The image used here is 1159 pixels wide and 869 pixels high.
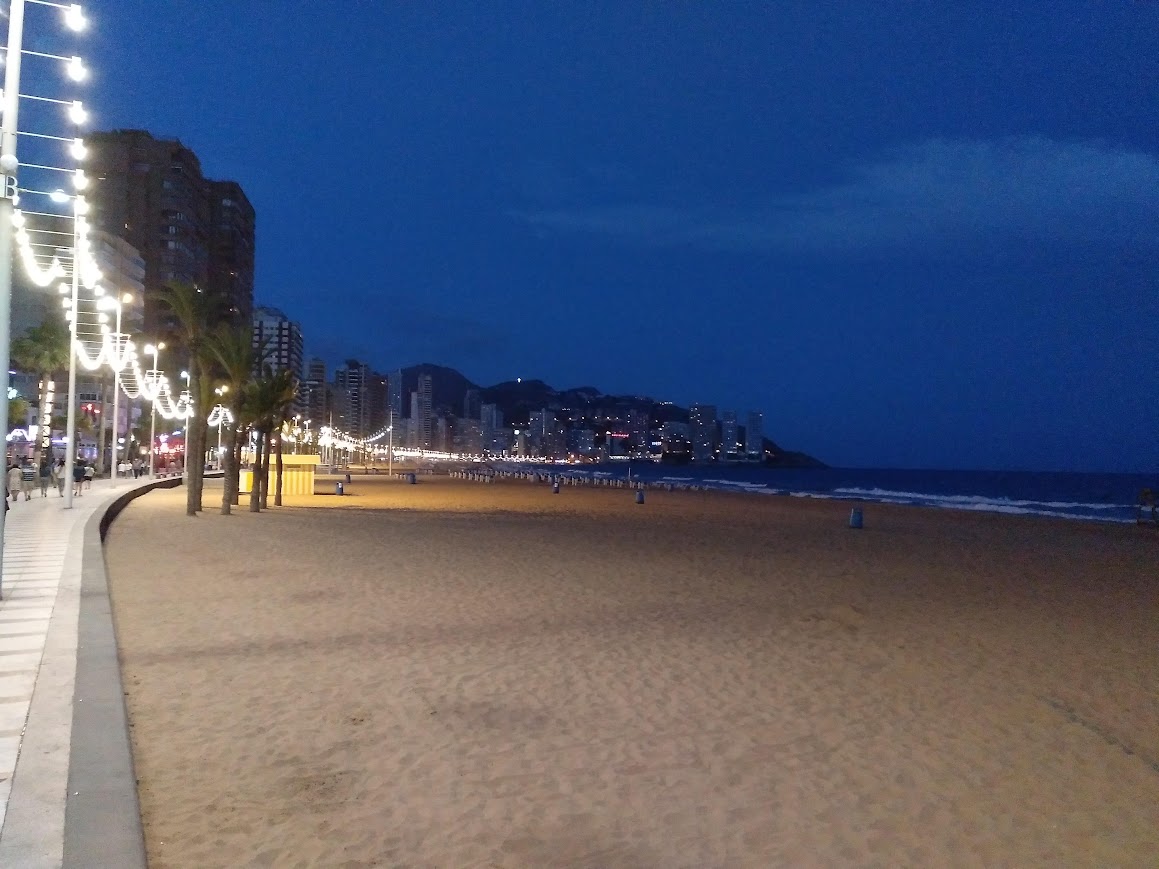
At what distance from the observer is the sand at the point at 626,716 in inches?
162

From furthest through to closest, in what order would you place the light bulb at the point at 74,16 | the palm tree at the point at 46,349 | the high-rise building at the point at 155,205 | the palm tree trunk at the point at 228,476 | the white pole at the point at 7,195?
→ 1. the high-rise building at the point at 155,205
2. the palm tree at the point at 46,349
3. the palm tree trunk at the point at 228,476
4. the light bulb at the point at 74,16
5. the white pole at the point at 7,195

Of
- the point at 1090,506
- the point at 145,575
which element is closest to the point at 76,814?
the point at 145,575

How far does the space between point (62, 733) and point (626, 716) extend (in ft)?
10.3

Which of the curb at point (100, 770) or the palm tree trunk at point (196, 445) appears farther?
the palm tree trunk at point (196, 445)

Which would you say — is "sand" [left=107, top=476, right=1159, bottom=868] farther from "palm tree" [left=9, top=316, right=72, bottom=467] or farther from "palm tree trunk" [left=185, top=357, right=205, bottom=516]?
"palm tree" [left=9, top=316, right=72, bottom=467]

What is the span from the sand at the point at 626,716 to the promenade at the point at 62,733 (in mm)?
241

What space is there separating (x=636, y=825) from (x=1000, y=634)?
262 inches

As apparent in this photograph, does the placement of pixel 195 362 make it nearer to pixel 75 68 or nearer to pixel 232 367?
pixel 232 367

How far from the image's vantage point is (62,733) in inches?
188

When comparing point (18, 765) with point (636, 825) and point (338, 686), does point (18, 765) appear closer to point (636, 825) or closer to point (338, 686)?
point (338, 686)

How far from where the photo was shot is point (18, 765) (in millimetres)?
4301

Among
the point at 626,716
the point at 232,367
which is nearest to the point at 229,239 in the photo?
the point at 232,367

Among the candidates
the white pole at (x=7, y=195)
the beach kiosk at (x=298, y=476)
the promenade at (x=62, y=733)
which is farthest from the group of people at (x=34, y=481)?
the white pole at (x=7, y=195)

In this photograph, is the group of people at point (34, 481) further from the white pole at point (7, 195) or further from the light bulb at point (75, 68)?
the white pole at point (7, 195)
